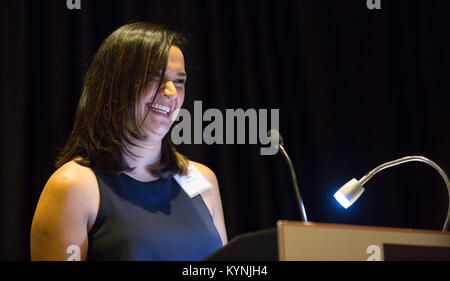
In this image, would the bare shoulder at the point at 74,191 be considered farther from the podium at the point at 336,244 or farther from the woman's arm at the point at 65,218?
the podium at the point at 336,244

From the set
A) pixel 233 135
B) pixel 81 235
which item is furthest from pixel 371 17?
pixel 81 235

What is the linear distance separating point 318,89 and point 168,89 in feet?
3.93

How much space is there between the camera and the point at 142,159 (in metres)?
1.68

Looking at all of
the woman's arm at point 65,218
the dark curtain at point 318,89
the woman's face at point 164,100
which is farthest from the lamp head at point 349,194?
the dark curtain at point 318,89

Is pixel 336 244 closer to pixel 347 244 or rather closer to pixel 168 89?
pixel 347 244

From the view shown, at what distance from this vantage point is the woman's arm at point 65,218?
4.51 ft

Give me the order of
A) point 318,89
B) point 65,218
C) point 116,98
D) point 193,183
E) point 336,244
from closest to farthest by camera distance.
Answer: point 336,244
point 65,218
point 116,98
point 193,183
point 318,89

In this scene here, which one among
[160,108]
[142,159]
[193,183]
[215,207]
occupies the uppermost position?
[160,108]

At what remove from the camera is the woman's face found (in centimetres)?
162

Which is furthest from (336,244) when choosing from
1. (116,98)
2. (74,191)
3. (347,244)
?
(116,98)

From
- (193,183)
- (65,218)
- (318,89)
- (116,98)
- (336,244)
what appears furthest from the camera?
(318,89)

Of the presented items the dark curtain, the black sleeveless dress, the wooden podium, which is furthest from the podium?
the dark curtain

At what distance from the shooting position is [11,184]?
2162mm

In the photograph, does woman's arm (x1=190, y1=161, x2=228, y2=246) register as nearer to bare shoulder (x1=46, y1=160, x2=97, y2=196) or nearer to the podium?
bare shoulder (x1=46, y1=160, x2=97, y2=196)
